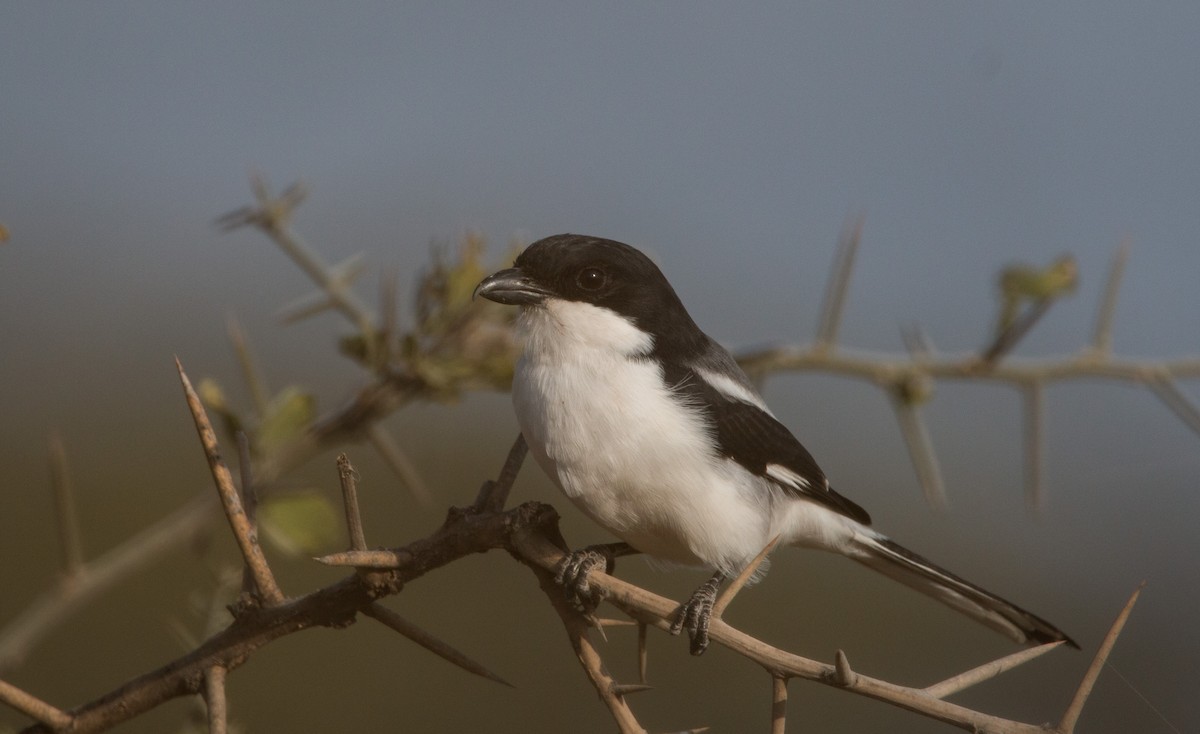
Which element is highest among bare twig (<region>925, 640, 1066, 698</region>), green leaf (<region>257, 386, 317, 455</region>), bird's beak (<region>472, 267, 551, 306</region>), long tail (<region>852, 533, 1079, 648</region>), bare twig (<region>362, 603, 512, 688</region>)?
bird's beak (<region>472, 267, 551, 306</region>)

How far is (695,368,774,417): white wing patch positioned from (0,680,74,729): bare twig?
1.71 meters

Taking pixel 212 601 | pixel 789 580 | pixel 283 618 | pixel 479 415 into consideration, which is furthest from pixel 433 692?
pixel 283 618

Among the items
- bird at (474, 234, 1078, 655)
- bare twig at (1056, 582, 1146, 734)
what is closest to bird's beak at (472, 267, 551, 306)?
bird at (474, 234, 1078, 655)

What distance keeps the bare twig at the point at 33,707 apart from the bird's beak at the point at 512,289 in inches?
50.9

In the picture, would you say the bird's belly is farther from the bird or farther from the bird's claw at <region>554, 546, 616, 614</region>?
the bird's claw at <region>554, 546, 616, 614</region>

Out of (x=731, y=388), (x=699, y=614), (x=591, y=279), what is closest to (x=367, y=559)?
(x=699, y=614)

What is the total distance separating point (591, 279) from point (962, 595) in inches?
44.5

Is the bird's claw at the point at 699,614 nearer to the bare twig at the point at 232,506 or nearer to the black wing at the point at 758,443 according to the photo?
the black wing at the point at 758,443

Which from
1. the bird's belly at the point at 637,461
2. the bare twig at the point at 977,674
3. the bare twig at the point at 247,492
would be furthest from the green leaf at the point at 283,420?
the bare twig at the point at 977,674

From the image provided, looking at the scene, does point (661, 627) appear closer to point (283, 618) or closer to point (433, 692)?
point (283, 618)

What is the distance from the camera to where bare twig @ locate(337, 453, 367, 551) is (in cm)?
128

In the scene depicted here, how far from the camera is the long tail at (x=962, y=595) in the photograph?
94.3 inches

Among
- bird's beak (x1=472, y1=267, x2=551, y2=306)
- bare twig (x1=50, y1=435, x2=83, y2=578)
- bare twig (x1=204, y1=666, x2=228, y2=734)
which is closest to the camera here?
bare twig (x1=204, y1=666, x2=228, y2=734)

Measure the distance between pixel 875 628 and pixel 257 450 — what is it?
5580mm
